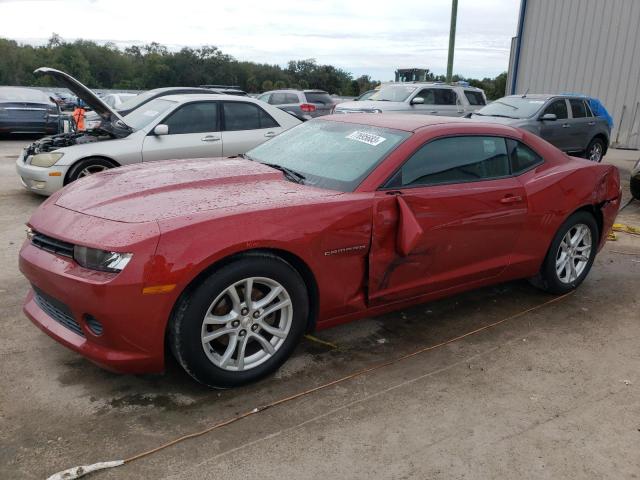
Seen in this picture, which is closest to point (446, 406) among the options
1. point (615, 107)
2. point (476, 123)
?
point (476, 123)

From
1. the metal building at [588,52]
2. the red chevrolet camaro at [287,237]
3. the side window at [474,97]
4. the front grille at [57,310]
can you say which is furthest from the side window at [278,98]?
the front grille at [57,310]

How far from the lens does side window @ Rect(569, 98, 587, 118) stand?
11.7 meters

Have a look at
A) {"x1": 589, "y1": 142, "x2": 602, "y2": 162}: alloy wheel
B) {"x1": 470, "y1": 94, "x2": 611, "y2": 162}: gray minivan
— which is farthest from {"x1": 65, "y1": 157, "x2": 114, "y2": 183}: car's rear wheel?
{"x1": 589, "y1": 142, "x2": 602, "y2": 162}: alloy wheel

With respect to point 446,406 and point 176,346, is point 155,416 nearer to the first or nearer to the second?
point 176,346

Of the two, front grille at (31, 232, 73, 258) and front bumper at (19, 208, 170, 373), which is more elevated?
front grille at (31, 232, 73, 258)

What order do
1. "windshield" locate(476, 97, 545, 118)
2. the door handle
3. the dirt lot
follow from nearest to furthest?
1. the dirt lot
2. the door handle
3. "windshield" locate(476, 97, 545, 118)

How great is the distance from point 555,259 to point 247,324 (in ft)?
8.99

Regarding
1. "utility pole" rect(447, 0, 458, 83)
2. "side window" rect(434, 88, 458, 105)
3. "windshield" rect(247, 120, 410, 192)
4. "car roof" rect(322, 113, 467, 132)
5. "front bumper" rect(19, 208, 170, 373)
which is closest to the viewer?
"front bumper" rect(19, 208, 170, 373)

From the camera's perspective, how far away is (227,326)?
2.92 metres

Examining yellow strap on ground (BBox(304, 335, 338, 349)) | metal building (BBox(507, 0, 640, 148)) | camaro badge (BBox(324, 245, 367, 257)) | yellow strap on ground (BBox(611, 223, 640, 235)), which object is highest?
metal building (BBox(507, 0, 640, 148))

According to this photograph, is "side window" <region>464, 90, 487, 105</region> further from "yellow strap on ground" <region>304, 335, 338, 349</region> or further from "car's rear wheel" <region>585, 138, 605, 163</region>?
"yellow strap on ground" <region>304, 335, 338, 349</region>

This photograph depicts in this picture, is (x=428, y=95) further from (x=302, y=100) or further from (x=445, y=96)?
(x=302, y=100)

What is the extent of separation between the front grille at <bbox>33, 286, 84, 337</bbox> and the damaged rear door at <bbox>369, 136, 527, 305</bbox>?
1.66 meters

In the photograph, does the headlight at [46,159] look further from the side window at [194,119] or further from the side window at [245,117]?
the side window at [245,117]
